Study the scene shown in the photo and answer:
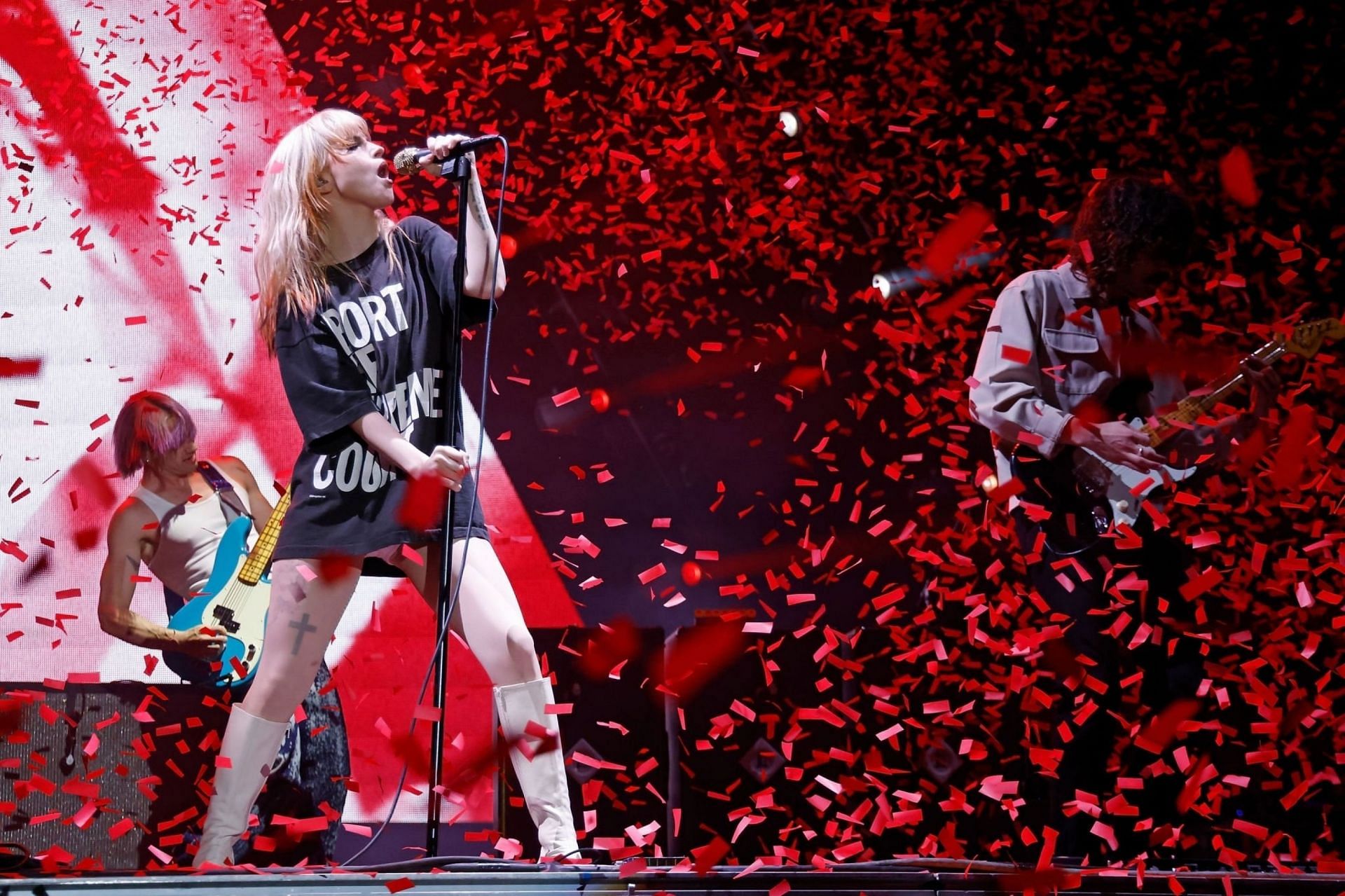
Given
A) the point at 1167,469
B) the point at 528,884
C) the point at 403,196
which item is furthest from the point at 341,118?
the point at 1167,469

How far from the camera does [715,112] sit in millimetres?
4242

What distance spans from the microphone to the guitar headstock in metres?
2.51

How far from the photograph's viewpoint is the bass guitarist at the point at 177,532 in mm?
3535

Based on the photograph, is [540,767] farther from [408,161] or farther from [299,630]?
[408,161]

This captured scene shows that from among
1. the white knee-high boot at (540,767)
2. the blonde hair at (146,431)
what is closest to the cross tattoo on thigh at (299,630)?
the white knee-high boot at (540,767)

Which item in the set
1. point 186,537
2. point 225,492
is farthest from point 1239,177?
point 186,537

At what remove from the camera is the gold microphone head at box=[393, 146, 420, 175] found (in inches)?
107

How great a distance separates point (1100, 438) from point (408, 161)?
203 cm

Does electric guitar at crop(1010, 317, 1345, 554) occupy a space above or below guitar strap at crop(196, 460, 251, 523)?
below

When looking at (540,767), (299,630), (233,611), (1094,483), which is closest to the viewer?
(540,767)

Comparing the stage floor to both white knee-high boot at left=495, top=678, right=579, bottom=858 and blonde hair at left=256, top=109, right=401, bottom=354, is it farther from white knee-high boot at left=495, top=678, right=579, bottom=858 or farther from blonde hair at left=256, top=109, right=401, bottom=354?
blonde hair at left=256, top=109, right=401, bottom=354

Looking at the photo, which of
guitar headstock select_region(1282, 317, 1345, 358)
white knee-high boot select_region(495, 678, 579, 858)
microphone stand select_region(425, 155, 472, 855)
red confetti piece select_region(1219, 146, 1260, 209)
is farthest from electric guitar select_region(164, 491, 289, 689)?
red confetti piece select_region(1219, 146, 1260, 209)

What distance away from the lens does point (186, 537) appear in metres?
3.72

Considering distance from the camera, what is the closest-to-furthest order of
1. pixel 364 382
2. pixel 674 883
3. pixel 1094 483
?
pixel 674 883 < pixel 364 382 < pixel 1094 483
